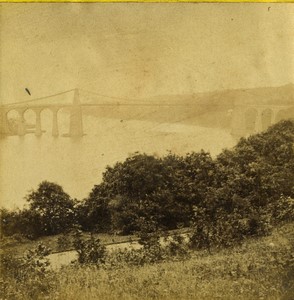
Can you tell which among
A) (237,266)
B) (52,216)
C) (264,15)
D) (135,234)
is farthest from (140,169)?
(264,15)

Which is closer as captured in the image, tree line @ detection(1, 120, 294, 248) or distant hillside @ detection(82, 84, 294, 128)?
distant hillside @ detection(82, 84, 294, 128)

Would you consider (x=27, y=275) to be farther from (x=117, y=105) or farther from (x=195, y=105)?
(x=195, y=105)

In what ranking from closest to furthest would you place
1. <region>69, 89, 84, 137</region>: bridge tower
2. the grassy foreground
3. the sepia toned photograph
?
1. the grassy foreground
2. the sepia toned photograph
3. <region>69, 89, 84, 137</region>: bridge tower

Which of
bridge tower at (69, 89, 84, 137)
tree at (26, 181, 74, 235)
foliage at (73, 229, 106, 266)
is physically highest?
bridge tower at (69, 89, 84, 137)

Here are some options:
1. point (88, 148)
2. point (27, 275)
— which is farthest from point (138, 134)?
point (27, 275)

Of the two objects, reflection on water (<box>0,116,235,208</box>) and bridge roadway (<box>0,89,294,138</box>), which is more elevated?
bridge roadway (<box>0,89,294,138</box>)

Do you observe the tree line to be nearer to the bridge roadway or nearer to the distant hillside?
the bridge roadway

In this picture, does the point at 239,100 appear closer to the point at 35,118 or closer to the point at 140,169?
the point at 140,169

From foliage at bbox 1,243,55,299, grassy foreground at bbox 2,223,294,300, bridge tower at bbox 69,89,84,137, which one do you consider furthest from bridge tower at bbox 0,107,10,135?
grassy foreground at bbox 2,223,294,300
